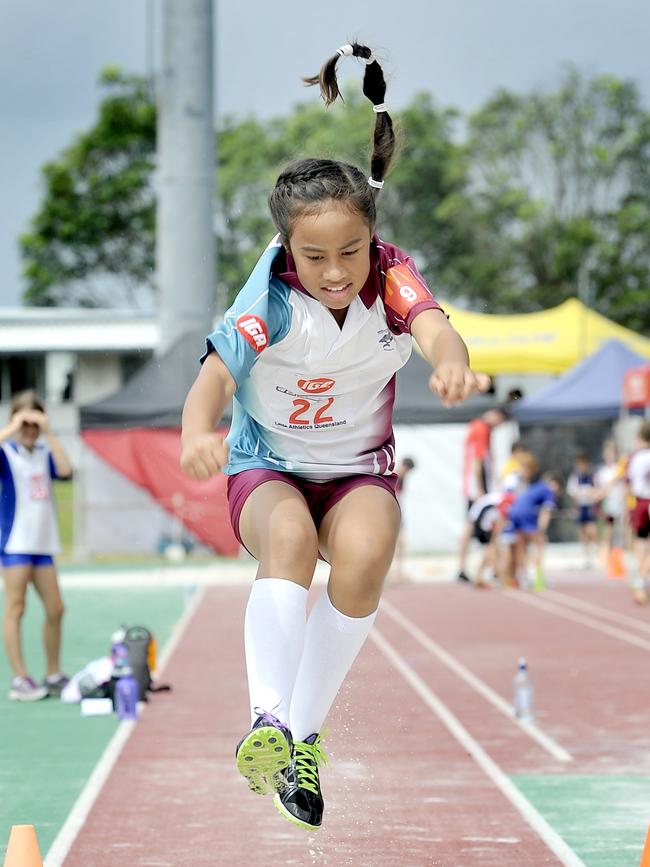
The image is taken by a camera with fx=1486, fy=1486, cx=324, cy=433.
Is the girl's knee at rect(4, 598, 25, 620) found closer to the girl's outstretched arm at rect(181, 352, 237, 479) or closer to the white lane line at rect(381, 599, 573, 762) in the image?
the white lane line at rect(381, 599, 573, 762)

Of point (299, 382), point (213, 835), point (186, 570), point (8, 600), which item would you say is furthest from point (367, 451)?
point (186, 570)

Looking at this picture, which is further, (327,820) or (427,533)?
(427,533)

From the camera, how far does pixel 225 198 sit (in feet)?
177

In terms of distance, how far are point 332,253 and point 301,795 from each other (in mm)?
1618

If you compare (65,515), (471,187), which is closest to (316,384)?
(65,515)

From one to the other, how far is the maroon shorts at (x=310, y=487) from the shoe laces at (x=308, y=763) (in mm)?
690

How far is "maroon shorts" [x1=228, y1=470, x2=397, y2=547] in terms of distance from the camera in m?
4.72

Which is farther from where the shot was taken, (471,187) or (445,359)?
(471,187)

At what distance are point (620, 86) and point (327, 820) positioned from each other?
151 ft

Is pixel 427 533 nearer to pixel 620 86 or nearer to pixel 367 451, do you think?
pixel 367 451

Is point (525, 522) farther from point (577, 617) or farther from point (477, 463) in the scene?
point (577, 617)

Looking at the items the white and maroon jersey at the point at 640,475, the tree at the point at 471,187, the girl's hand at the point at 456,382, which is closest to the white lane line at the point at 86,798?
the girl's hand at the point at 456,382

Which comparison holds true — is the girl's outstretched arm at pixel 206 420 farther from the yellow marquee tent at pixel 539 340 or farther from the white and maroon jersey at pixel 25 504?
the yellow marquee tent at pixel 539 340

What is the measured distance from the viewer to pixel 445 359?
162 inches
